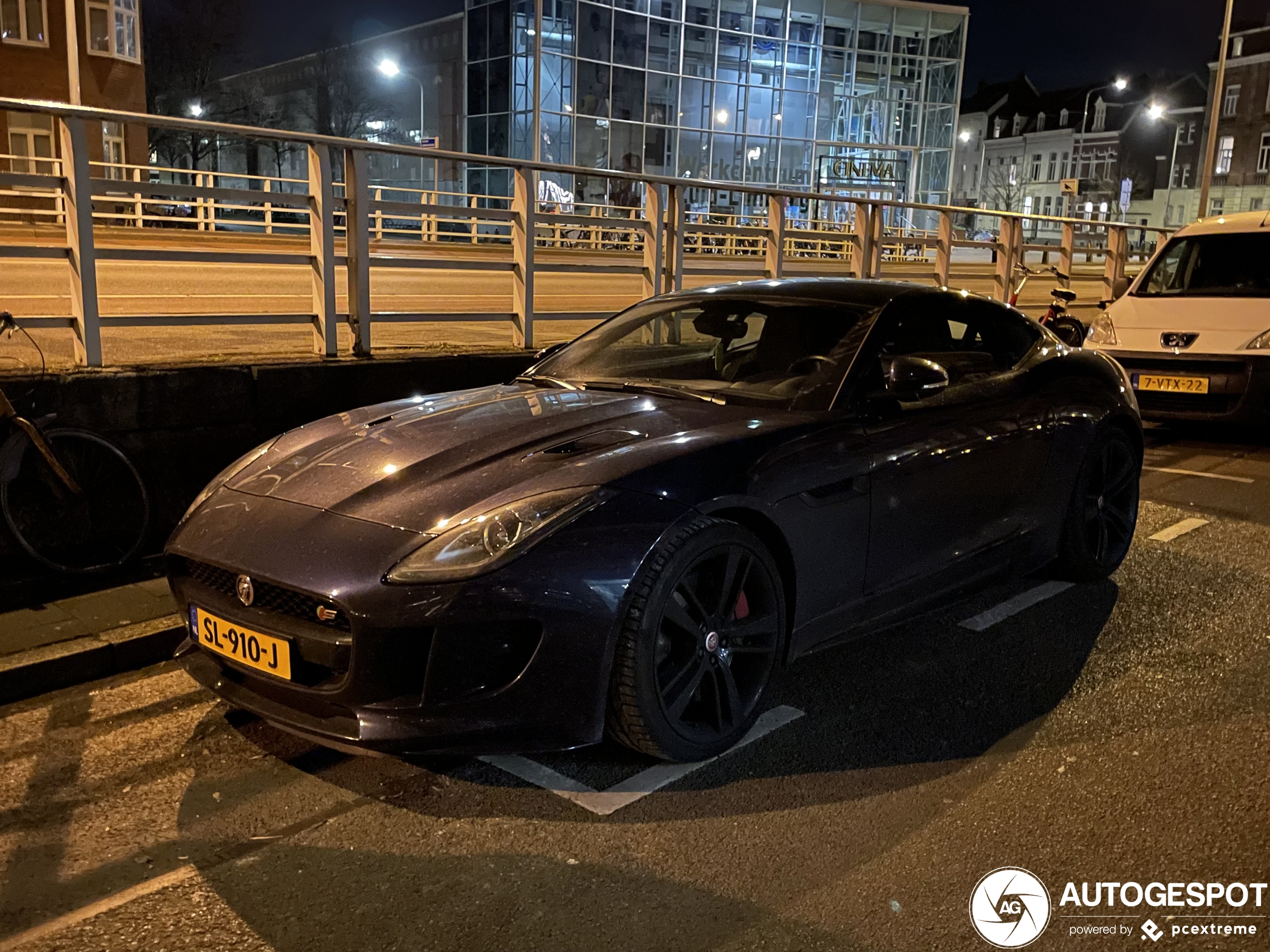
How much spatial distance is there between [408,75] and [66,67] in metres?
17.7

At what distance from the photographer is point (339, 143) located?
6.19 metres

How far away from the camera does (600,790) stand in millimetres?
3297

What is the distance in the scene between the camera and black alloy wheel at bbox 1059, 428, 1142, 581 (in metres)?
5.17

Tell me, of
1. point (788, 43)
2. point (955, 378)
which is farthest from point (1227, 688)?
point (788, 43)

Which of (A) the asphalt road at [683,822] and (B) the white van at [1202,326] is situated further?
(B) the white van at [1202,326]

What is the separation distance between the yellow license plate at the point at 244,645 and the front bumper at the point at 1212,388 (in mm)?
7606

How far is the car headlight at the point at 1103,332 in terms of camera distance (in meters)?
9.98

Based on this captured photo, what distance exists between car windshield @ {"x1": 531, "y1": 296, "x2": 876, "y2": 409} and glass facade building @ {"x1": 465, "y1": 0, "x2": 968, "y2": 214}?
25282 millimetres

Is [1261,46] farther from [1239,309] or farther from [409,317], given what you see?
[409,317]

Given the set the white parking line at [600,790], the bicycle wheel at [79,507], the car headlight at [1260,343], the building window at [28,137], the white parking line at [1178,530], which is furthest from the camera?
the building window at [28,137]

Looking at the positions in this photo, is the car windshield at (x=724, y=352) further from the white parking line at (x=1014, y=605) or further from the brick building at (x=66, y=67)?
the brick building at (x=66, y=67)

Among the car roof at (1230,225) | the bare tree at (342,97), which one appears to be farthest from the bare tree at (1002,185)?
the car roof at (1230,225)

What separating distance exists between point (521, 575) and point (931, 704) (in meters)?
1.73

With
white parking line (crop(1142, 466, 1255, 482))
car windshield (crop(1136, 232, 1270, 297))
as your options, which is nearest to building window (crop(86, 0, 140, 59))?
car windshield (crop(1136, 232, 1270, 297))
